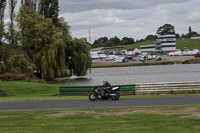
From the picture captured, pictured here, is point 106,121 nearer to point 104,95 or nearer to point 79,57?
point 104,95

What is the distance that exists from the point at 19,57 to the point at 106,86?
29.1 meters

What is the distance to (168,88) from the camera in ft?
80.8

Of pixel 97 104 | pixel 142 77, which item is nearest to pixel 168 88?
A: pixel 97 104

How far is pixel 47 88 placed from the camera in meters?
32.0

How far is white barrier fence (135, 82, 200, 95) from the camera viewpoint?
80.2 ft

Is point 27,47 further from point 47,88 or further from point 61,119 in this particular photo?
point 61,119

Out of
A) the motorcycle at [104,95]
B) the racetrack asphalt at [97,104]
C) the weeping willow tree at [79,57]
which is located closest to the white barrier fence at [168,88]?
the motorcycle at [104,95]

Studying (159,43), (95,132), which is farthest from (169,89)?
(159,43)

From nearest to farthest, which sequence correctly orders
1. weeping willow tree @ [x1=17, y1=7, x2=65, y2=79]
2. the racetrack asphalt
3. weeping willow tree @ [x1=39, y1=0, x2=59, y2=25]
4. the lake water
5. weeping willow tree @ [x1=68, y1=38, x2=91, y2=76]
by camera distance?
the racetrack asphalt, weeping willow tree @ [x1=17, y1=7, x2=65, y2=79], the lake water, weeping willow tree @ [x1=68, y1=38, x2=91, y2=76], weeping willow tree @ [x1=39, y1=0, x2=59, y2=25]

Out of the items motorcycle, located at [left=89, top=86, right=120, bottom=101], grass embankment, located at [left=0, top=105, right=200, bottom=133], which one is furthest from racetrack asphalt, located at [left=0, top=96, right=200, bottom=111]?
grass embankment, located at [left=0, top=105, right=200, bottom=133]

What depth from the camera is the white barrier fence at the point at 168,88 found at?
24.4 metres

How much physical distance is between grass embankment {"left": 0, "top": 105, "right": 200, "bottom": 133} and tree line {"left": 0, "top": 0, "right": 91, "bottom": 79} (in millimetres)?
32964

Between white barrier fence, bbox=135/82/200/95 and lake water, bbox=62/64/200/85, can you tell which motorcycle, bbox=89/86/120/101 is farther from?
lake water, bbox=62/64/200/85

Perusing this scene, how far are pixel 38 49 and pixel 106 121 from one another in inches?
1688
